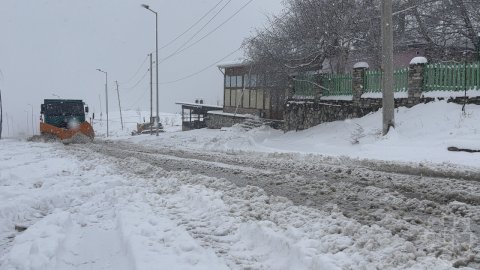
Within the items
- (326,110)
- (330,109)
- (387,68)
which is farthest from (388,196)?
(326,110)

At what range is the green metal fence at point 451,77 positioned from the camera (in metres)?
16.9

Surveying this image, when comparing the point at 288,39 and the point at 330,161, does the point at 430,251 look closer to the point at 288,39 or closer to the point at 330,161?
the point at 330,161

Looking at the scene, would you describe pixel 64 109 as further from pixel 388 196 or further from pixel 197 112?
pixel 388 196

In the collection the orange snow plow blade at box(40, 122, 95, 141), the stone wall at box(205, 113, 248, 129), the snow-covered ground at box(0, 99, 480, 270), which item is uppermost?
the stone wall at box(205, 113, 248, 129)

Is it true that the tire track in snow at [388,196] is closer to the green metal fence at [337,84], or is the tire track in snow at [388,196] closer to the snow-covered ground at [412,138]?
the snow-covered ground at [412,138]

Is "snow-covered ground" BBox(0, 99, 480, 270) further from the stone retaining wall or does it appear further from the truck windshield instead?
the truck windshield

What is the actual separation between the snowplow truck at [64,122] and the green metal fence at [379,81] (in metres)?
17.3

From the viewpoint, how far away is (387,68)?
17297 millimetres

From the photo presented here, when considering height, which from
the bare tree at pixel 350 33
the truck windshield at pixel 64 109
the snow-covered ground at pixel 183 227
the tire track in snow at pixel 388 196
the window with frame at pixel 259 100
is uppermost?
the bare tree at pixel 350 33

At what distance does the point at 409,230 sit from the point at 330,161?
27.9 ft

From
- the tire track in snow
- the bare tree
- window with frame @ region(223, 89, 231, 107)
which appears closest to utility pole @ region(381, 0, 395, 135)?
the tire track in snow

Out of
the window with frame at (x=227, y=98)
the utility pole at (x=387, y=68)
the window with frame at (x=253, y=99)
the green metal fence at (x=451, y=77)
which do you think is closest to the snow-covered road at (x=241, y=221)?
the utility pole at (x=387, y=68)

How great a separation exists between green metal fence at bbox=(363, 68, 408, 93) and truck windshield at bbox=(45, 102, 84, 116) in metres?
18.2

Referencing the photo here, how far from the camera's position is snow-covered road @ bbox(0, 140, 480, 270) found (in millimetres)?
4766
